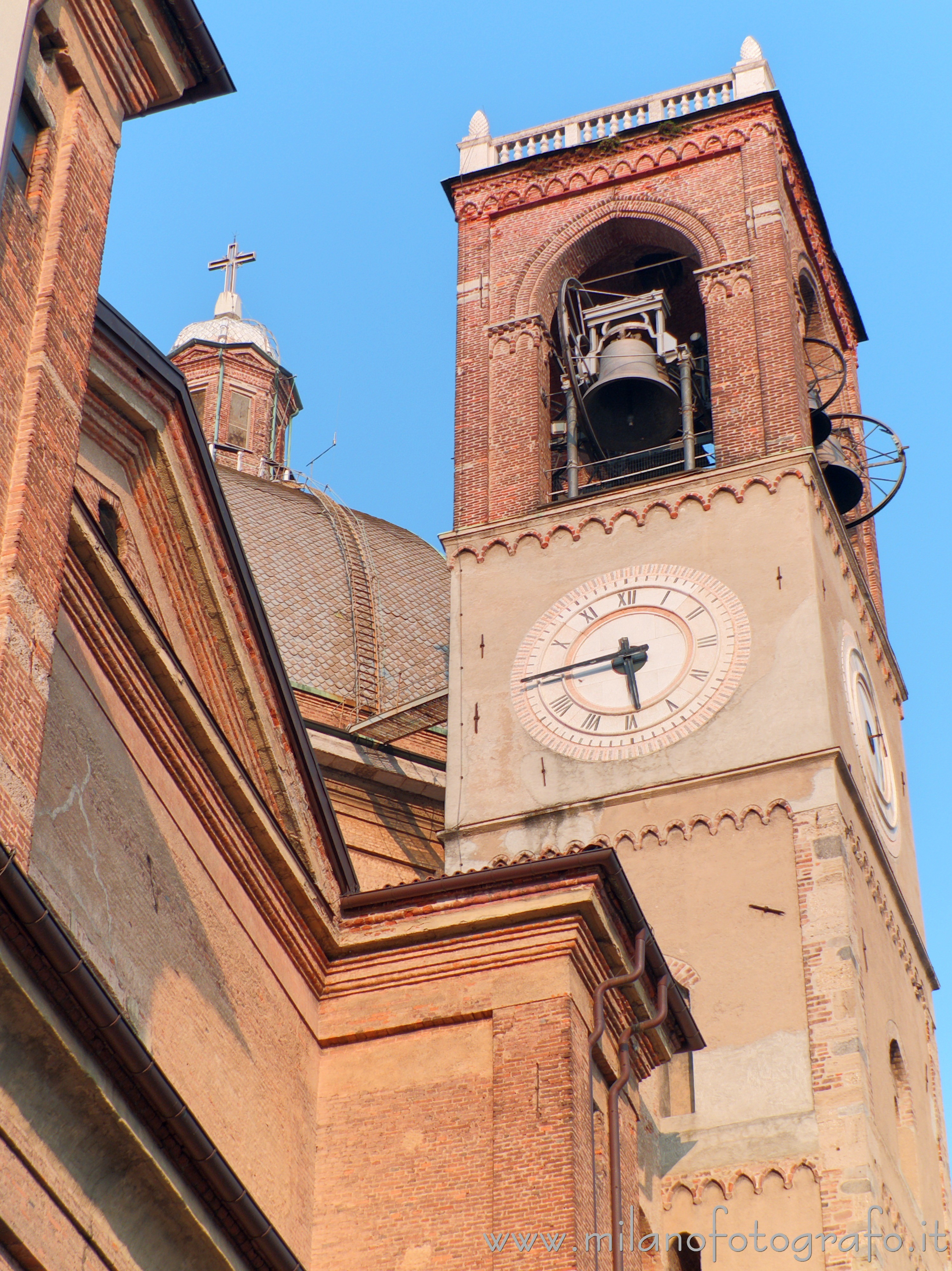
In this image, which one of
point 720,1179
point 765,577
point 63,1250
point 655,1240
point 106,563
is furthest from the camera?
point 765,577

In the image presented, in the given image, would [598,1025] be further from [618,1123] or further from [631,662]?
[631,662]

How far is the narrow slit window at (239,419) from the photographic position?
111ft

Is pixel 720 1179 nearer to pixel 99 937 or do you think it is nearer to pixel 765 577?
pixel 765 577

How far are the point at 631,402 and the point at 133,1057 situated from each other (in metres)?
15.4

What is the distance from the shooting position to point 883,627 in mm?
23688

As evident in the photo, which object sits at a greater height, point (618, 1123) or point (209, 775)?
point (209, 775)

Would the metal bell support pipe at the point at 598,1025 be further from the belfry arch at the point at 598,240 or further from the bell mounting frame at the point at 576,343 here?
the belfry arch at the point at 598,240

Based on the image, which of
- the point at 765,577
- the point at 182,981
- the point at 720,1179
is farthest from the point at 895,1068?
the point at 182,981

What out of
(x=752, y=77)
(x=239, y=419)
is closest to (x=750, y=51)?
(x=752, y=77)

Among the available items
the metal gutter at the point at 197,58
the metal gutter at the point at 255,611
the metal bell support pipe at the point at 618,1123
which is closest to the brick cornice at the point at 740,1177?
the metal bell support pipe at the point at 618,1123

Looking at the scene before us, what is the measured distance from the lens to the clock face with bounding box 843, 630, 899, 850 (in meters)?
20.9

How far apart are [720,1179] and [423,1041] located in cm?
502

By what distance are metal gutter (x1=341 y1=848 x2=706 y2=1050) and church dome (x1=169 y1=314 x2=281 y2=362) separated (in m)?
22.3

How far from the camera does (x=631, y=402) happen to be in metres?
23.8
